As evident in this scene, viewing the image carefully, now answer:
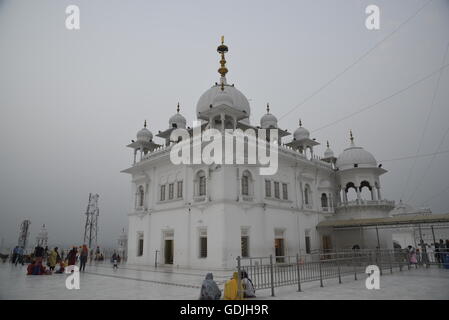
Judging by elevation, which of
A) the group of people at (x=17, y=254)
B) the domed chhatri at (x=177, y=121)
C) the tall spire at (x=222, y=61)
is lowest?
the group of people at (x=17, y=254)

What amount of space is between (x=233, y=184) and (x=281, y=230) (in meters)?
5.27

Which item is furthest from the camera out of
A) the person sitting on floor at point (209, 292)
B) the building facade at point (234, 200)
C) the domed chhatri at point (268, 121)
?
the domed chhatri at point (268, 121)

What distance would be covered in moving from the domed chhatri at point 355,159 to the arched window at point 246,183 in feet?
39.1

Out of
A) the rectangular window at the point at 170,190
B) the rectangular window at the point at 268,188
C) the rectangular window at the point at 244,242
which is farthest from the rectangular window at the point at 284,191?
the rectangular window at the point at 170,190

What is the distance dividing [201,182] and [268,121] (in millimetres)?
10665

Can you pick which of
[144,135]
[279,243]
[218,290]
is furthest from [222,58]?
[218,290]

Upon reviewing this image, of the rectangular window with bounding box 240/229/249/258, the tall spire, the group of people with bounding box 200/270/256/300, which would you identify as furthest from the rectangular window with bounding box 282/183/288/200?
the group of people with bounding box 200/270/256/300

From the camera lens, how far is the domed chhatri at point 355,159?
26.7m

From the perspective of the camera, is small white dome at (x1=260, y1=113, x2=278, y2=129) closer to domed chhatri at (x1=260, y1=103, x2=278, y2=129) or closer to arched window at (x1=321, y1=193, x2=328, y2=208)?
domed chhatri at (x1=260, y1=103, x2=278, y2=129)

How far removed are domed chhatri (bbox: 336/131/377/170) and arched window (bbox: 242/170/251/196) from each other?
39.1ft

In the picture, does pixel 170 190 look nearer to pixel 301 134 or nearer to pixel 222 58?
pixel 222 58

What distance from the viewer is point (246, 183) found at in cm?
1950

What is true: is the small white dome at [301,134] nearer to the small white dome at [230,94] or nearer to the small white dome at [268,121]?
the small white dome at [268,121]
